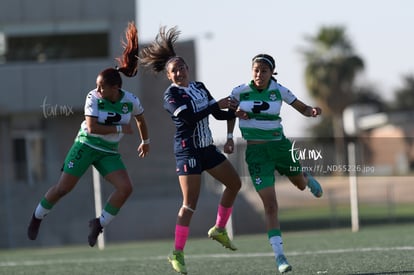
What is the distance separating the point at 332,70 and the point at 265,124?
53.1m

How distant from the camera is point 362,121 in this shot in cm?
7094

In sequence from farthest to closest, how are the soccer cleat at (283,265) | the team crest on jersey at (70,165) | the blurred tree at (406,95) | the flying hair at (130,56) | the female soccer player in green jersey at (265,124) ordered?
1. the blurred tree at (406,95)
2. the flying hair at (130,56)
3. the team crest on jersey at (70,165)
4. the female soccer player in green jersey at (265,124)
5. the soccer cleat at (283,265)

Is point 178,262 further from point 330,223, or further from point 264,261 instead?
point 330,223

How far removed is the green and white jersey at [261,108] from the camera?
911cm

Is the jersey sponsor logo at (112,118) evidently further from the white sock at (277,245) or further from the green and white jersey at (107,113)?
the white sock at (277,245)

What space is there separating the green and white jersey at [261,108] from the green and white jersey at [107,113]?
3.38 ft

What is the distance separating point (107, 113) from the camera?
9.29 metres

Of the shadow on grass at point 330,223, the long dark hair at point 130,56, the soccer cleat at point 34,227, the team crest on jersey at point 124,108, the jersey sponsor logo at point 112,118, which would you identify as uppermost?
the long dark hair at point 130,56

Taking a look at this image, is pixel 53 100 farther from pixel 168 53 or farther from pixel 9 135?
pixel 168 53

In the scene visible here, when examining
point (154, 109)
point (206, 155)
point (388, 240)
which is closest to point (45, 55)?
point (154, 109)

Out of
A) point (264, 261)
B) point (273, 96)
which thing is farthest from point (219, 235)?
point (273, 96)

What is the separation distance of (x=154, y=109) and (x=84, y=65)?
9.68ft

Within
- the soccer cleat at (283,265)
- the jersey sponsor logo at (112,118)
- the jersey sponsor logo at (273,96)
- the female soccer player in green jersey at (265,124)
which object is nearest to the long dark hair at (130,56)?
the jersey sponsor logo at (112,118)

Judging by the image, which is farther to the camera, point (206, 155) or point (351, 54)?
point (351, 54)
